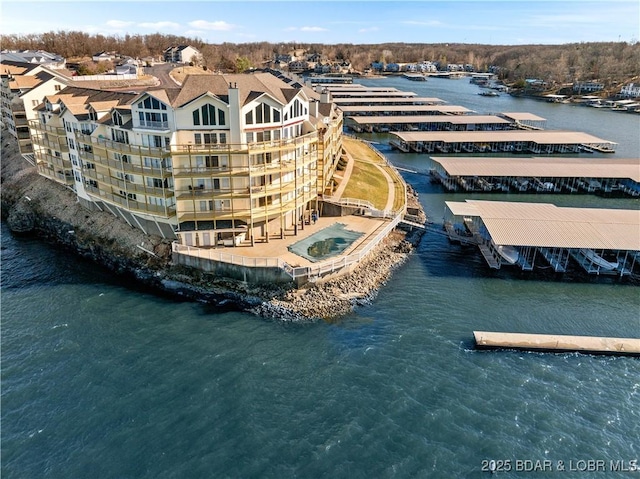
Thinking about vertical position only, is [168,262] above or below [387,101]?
below

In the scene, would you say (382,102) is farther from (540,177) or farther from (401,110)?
(540,177)

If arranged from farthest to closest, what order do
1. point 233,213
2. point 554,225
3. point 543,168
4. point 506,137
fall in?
1. point 506,137
2. point 543,168
3. point 554,225
4. point 233,213

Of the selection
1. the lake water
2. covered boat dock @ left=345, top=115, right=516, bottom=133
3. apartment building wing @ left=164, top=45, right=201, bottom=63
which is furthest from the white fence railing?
apartment building wing @ left=164, top=45, right=201, bottom=63

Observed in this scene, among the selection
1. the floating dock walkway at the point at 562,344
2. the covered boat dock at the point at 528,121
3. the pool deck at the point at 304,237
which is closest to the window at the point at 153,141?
the pool deck at the point at 304,237

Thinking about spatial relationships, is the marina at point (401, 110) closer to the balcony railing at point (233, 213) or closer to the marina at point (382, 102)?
the marina at point (382, 102)

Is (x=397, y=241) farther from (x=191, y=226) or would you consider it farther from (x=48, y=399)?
(x=48, y=399)

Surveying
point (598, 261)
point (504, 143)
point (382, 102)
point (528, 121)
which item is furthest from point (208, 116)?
point (382, 102)

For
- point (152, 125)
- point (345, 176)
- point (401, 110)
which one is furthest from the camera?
point (401, 110)
